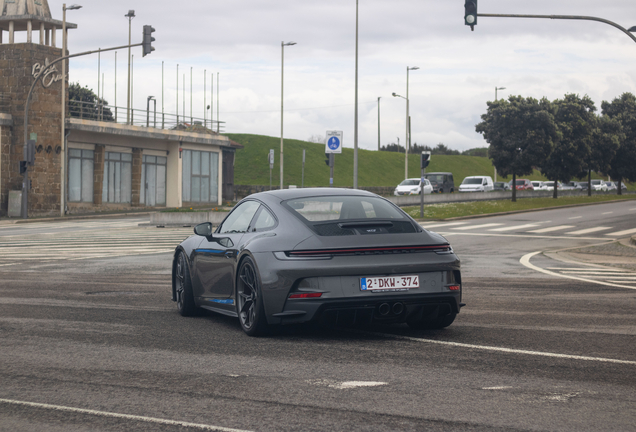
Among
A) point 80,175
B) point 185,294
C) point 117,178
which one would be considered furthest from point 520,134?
point 185,294

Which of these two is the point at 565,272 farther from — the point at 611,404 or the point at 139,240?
the point at 139,240

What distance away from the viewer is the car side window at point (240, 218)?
7785mm

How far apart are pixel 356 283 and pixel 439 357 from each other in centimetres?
92

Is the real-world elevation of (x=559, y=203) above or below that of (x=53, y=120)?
below

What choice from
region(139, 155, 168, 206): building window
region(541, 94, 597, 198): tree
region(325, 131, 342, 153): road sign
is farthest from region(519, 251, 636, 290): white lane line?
region(541, 94, 597, 198): tree

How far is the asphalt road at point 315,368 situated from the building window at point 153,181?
39150 mm

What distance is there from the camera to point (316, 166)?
321 feet

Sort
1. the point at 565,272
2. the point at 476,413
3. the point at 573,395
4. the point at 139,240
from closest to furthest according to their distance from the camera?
the point at 476,413
the point at 573,395
the point at 565,272
the point at 139,240

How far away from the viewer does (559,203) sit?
159ft

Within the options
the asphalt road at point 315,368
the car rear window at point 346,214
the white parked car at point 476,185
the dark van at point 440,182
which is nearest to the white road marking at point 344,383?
the asphalt road at point 315,368

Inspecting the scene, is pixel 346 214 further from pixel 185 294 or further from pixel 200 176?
pixel 200 176

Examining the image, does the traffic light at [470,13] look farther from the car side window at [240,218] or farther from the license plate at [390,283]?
the license plate at [390,283]

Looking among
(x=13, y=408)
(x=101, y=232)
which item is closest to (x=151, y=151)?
(x=101, y=232)

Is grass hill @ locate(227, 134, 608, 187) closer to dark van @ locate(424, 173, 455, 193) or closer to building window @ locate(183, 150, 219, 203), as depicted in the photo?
dark van @ locate(424, 173, 455, 193)
